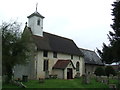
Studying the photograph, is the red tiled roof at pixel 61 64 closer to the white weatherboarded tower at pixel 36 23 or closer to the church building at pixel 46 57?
the church building at pixel 46 57

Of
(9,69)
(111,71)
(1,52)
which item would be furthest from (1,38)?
(111,71)

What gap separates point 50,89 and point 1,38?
970 centimetres

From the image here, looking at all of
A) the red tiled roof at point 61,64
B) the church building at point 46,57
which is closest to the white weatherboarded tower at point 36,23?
the church building at point 46,57

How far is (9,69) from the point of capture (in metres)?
32.6

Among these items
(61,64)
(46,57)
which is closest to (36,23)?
(46,57)

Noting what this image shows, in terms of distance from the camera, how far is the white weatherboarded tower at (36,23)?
48.8 meters

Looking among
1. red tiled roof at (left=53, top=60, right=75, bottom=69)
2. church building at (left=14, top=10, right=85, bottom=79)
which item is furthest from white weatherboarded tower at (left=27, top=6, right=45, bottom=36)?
red tiled roof at (left=53, top=60, right=75, bottom=69)

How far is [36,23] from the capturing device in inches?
1932

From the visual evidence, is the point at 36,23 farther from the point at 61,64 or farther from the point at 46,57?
the point at 61,64

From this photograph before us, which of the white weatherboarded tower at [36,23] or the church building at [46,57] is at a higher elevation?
the white weatherboarded tower at [36,23]

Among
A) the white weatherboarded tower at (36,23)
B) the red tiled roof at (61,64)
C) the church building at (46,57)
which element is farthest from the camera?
the white weatherboarded tower at (36,23)

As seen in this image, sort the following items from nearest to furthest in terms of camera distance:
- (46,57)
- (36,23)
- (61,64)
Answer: (46,57) → (61,64) → (36,23)

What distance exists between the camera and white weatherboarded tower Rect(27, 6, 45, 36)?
160ft

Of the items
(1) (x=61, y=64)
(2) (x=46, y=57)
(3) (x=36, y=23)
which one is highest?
(3) (x=36, y=23)
